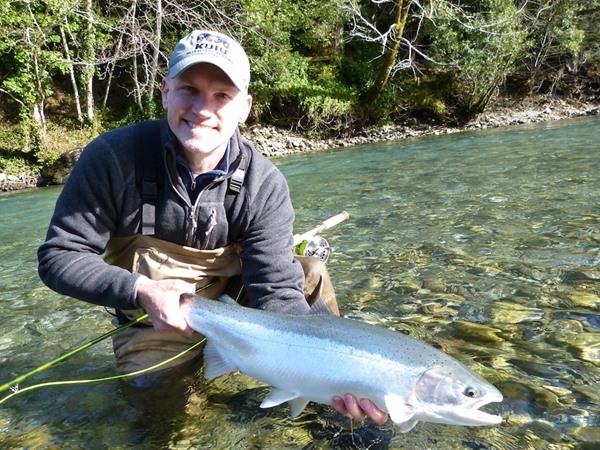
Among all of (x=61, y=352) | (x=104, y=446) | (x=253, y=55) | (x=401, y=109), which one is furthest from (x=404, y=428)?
(x=401, y=109)

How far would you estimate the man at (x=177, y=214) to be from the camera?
8.72ft

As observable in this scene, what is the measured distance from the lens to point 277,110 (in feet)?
76.1

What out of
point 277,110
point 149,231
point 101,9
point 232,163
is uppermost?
point 101,9

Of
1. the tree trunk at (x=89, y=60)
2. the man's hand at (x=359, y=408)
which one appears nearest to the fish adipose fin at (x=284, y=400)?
the man's hand at (x=359, y=408)

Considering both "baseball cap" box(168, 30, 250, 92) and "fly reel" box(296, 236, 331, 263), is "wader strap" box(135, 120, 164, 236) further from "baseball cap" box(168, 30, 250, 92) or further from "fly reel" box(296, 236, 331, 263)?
"fly reel" box(296, 236, 331, 263)

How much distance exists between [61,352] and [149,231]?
1.59 meters

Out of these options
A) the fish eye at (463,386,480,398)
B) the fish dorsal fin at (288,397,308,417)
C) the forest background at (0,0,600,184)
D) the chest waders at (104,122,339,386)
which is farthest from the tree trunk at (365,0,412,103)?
the fish eye at (463,386,480,398)

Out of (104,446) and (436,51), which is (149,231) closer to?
(104,446)

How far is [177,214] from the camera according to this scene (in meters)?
2.97

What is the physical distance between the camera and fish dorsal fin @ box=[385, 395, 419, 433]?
2104mm

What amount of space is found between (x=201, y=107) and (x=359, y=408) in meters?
1.69

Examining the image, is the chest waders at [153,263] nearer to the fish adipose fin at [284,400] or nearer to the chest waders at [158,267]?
the chest waders at [158,267]

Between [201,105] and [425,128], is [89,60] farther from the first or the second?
[201,105]

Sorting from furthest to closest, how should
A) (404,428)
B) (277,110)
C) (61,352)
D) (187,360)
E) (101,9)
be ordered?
(277,110) → (101,9) → (61,352) → (187,360) → (404,428)
